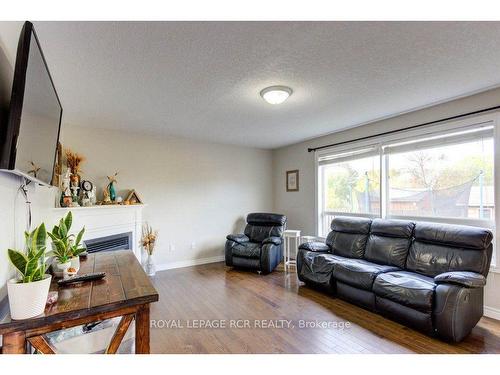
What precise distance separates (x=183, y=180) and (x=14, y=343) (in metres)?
3.94

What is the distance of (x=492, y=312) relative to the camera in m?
2.75

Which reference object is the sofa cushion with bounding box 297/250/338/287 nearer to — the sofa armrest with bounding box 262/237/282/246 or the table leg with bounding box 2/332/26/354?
the sofa armrest with bounding box 262/237/282/246

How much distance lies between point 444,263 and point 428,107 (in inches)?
72.4

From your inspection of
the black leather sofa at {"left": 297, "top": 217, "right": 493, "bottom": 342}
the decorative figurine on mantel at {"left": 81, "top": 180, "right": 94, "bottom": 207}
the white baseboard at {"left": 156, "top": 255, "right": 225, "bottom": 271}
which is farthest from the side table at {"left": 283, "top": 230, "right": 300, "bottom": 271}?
the decorative figurine on mantel at {"left": 81, "top": 180, "right": 94, "bottom": 207}

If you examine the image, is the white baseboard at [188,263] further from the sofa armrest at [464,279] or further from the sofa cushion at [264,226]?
the sofa armrest at [464,279]

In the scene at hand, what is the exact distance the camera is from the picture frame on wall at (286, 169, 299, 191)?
5316 mm

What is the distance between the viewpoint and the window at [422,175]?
9.45 feet

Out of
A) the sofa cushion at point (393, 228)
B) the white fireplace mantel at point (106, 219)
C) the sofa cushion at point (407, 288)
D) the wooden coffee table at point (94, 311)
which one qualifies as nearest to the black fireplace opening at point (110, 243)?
the white fireplace mantel at point (106, 219)

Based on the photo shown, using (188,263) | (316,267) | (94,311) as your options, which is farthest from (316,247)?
(94,311)

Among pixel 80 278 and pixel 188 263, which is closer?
pixel 80 278

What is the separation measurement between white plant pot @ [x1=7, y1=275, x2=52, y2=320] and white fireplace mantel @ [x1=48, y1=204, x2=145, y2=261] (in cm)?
243

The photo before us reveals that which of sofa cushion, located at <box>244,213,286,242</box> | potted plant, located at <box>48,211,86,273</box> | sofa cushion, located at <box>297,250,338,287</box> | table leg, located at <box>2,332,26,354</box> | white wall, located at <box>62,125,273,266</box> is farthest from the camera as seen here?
sofa cushion, located at <box>244,213,286,242</box>

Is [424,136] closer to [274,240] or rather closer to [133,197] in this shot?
[274,240]

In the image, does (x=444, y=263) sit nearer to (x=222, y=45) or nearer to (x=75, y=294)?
(x=222, y=45)
